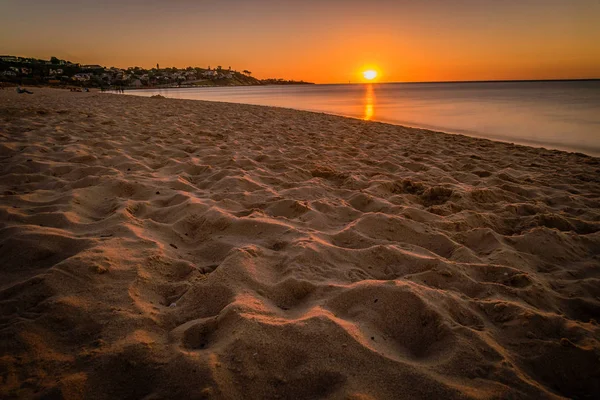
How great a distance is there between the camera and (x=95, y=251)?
172cm

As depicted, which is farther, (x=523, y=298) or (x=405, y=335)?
(x=523, y=298)

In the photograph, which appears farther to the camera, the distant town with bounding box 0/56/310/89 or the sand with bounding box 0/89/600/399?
the distant town with bounding box 0/56/310/89

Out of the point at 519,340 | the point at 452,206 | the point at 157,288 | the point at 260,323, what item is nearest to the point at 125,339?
the point at 157,288

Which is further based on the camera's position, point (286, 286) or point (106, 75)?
point (106, 75)

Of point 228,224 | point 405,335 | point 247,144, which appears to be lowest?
point 405,335

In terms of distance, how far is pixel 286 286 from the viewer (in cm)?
164

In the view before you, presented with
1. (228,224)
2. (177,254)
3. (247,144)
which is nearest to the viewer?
(177,254)

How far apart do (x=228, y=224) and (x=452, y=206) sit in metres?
2.05

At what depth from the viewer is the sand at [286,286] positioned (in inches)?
44.1

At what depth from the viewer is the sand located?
1.12 meters

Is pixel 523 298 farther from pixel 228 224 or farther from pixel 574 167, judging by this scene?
pixel 574 167

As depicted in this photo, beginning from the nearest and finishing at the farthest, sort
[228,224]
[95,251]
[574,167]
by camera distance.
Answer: [95,251] < [228,224] < [574,167]

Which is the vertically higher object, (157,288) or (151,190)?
(151,190)

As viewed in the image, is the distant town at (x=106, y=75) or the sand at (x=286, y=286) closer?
the sand at (x=286, y=286)
